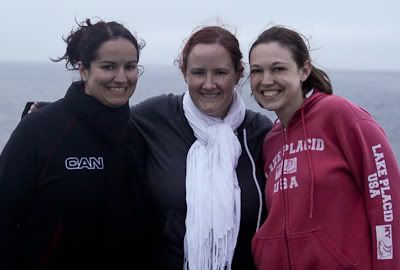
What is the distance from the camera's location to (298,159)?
319 cm

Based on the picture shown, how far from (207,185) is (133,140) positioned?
46 centimetres

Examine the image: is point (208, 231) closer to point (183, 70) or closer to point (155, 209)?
point (155, 209)

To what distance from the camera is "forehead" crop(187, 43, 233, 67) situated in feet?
11.3

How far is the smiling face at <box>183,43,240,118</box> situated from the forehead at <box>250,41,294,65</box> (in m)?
0.22

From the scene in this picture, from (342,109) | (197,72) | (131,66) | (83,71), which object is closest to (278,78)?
(342,109)

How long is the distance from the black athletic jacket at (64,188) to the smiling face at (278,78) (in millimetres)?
730

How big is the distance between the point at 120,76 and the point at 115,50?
0.13 metres

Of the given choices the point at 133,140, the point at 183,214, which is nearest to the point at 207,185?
the point at 183,214

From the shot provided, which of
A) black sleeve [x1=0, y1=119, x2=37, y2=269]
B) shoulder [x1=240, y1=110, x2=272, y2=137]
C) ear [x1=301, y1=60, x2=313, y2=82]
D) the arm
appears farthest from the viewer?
shoulder [x1=240, y1=110, x2=272, y2=137]

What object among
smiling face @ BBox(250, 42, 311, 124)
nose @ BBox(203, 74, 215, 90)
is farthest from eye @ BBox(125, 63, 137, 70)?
smiling face @ BBox(250, 42, 311, 124)

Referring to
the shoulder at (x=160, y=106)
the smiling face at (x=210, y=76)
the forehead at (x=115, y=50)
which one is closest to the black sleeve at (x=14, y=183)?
the forehead at (x=115, y=50)

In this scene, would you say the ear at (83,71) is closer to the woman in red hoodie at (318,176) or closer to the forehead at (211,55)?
the forehead at (211,55)

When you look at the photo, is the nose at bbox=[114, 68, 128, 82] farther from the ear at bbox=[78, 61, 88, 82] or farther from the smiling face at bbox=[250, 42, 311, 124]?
the smiling face at bbox=[250, 42, 311, 124]

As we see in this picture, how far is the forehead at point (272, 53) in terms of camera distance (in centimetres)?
324
